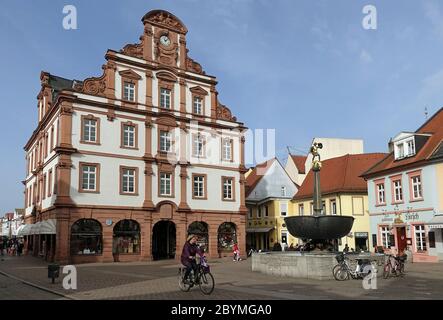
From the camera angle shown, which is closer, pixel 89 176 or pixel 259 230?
pixel 89 176

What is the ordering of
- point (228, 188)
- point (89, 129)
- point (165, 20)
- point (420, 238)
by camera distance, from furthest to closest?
point (228, 188)
point (165, 20)
point (89, 129)
point (420, 238)

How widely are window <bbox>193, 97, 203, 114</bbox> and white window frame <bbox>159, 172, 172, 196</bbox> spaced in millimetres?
6621

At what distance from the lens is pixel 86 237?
35406mm

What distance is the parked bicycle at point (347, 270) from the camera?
60.8ft

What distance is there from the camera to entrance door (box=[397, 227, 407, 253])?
3558 centimetres

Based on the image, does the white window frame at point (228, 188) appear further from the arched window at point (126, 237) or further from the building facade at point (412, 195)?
the building facade at point (412, 195)

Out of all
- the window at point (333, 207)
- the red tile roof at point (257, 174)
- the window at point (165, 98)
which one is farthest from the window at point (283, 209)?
the window at point (165, 98)

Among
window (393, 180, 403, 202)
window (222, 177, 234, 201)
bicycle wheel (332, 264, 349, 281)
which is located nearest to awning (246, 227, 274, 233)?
window (222, 177, 234, 201)

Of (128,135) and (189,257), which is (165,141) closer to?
(128,135)

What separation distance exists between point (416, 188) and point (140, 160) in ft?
69.0

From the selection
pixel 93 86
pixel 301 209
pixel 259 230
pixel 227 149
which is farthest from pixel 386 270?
pixel 259 230

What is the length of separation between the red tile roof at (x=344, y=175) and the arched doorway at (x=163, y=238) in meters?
15.8

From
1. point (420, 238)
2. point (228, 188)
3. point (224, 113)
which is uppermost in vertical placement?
point (224, 113)

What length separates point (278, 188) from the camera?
186 ft
